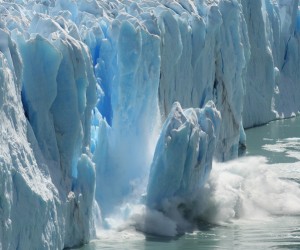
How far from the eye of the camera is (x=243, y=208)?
48.0ft

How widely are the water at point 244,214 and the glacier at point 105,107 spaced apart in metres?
0.36

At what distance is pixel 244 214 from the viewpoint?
14.5 metres

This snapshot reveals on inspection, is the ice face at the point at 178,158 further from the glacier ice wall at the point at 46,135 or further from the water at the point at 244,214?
the glacier ice wall at the point at 46,135

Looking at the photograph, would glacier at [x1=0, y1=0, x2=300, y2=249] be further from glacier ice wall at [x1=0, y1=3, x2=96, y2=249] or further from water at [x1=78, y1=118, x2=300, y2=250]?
water at [x1=78, y1=118, x2=300, y2=250]

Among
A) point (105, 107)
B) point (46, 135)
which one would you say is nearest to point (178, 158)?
point (105, 107)

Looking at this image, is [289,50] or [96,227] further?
[289,50]

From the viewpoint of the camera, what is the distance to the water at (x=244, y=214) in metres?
12.6

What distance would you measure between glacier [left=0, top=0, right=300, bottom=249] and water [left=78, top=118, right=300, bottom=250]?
36cm

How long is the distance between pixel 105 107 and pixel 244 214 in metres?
2.10

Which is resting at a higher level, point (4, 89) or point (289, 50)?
point (289, 50)

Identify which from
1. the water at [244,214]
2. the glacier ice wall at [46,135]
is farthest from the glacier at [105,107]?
the water at [244,214]

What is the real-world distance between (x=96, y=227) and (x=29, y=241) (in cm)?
231

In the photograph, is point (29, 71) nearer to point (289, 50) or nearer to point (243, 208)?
point (243, 208)

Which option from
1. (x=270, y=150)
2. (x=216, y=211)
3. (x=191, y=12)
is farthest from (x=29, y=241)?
(x=270, y=150)
